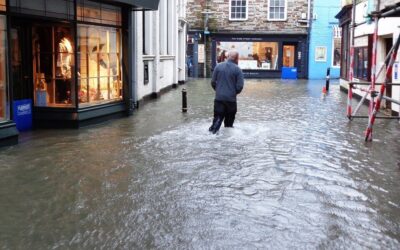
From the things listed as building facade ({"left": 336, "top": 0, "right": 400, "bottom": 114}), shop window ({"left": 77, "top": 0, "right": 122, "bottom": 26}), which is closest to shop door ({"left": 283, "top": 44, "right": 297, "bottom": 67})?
building facade ({"left": 336, "top": 0, "right": 400, "bottom": 114})

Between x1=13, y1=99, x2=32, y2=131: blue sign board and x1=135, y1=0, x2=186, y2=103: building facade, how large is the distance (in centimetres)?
485

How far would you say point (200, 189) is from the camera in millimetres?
7203

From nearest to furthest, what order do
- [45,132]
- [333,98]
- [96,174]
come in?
1. [96,174]
2. [45,132]
3. [333,98]

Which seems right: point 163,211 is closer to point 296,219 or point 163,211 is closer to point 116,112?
point 296,219

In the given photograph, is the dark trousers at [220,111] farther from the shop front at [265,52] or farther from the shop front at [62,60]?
the shop front at [265,52]

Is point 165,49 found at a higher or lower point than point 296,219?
higher

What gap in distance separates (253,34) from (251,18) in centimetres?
110

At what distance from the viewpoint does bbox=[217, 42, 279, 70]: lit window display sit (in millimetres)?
39812

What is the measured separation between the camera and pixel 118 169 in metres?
8.40

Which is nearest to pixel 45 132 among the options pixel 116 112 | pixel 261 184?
pixel 116 112

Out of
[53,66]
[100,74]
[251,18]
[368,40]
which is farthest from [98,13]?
[251,18]

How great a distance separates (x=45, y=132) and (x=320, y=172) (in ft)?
20.3

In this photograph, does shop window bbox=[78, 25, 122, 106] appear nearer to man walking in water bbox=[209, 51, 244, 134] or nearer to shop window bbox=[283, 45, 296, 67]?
man walking in water bbox=[209, 51, 244, 134]

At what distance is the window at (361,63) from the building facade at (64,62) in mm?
8126
